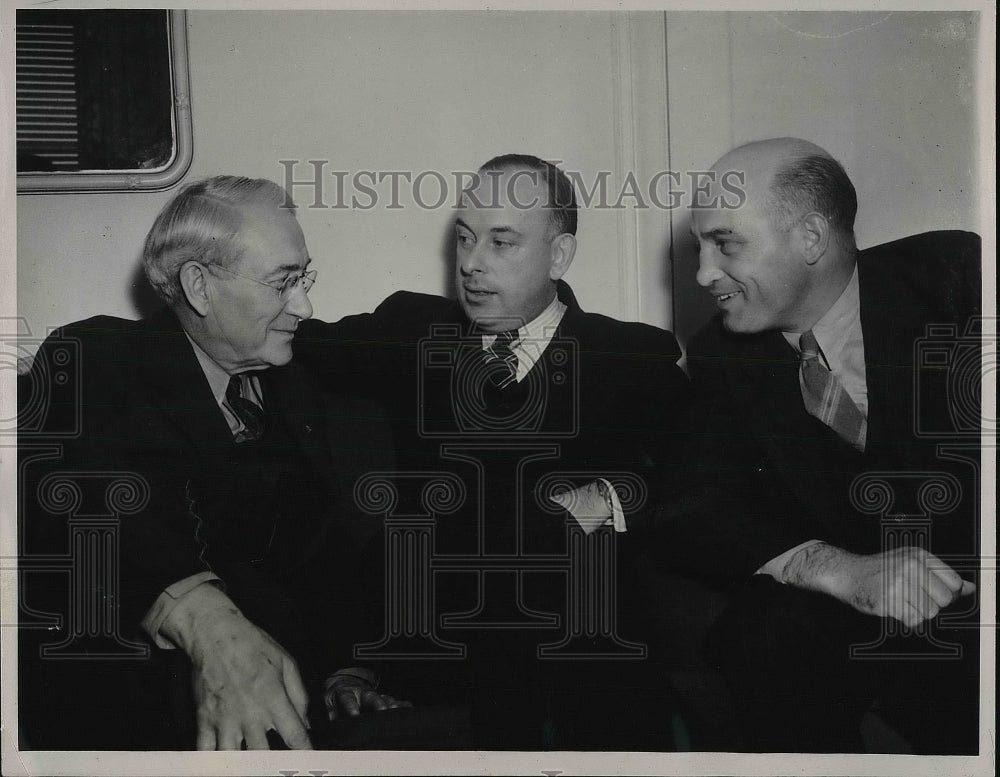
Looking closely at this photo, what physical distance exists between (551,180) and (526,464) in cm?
66

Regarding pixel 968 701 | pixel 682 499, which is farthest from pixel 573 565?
pixel 968 701

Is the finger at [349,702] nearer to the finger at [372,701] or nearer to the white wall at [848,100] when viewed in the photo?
the finger at [372,701]

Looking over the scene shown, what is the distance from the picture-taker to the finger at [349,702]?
2.21 m

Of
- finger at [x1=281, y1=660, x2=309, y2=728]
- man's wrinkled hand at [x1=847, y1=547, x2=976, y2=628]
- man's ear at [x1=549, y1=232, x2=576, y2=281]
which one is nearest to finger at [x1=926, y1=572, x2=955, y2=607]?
man's wrinkled hand at [x1=847, y1=547, x2=976, y2=628]

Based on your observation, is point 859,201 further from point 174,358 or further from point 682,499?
point 174,358

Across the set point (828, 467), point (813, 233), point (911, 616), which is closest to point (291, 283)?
point (813, 233)

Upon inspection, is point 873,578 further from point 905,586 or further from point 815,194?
point 815,194

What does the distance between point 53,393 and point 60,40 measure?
83cm

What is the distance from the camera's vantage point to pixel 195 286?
222 centimetres

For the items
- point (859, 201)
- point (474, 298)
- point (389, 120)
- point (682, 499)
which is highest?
point (389, 120)

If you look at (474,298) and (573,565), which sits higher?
(474,298)

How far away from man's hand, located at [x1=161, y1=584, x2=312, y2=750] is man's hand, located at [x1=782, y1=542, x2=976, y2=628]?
3.81 ft

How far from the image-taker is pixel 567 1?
2258 mm
